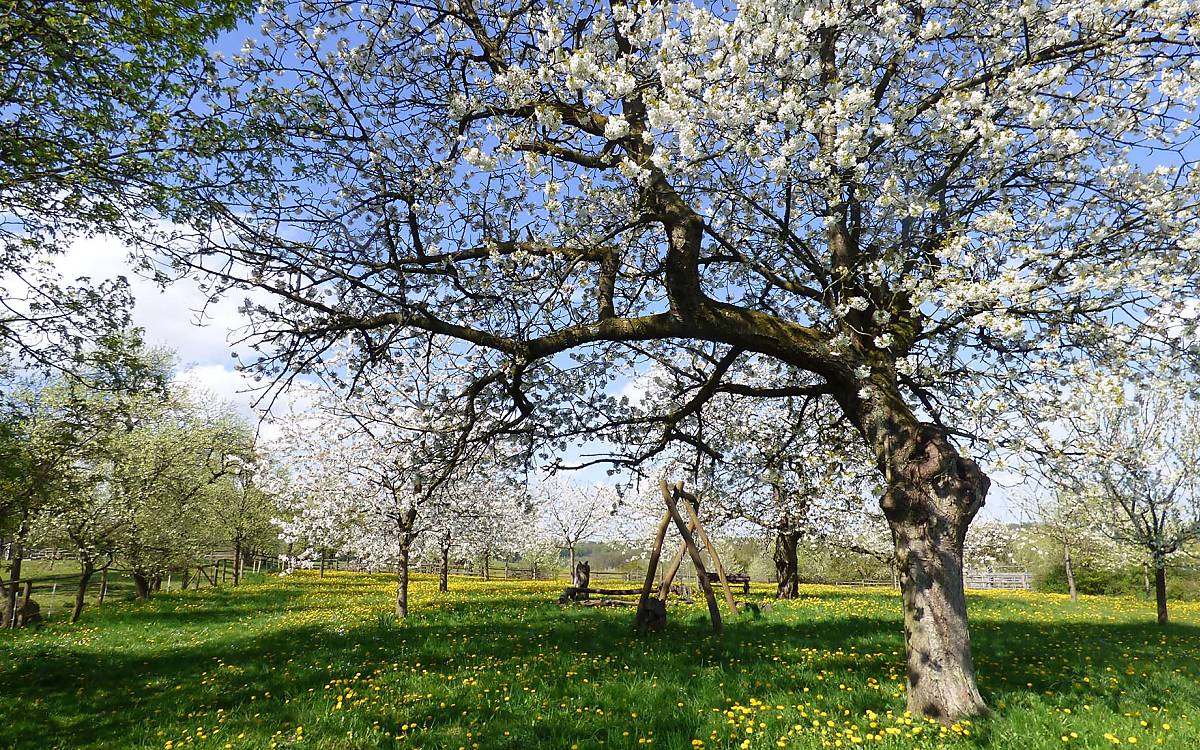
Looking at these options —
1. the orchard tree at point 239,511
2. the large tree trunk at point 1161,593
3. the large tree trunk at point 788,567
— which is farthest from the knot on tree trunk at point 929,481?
the orchard tree at point 239,511

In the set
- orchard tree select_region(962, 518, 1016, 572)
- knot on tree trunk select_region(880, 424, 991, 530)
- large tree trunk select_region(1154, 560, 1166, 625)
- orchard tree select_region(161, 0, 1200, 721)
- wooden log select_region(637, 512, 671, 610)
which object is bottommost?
orchard tree select_region(962, 518, 1016, 572)

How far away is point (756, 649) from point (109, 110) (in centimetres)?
1148

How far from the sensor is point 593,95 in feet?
16.2

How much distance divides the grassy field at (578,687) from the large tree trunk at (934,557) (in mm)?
324

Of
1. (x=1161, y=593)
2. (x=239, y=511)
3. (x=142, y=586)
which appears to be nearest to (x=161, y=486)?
(x=142, y=586)

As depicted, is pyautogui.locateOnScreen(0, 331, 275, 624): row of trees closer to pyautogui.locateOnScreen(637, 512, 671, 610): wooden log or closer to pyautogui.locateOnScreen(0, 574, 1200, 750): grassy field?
pyautogui.locateOnScreen(0, 574, 1200, 750): grassy field

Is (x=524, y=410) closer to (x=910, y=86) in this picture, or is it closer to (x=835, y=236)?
(x=835, y=236)

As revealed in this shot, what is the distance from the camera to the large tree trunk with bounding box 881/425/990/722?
557 centimetres

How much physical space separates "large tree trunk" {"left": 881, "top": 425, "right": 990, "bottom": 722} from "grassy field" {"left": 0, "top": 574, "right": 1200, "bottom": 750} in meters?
0.32

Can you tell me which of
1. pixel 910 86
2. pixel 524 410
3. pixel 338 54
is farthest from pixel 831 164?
pixel 338 54

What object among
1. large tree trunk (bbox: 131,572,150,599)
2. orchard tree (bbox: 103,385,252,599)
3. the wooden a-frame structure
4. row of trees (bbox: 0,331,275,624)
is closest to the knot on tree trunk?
the wooden a-frame structure

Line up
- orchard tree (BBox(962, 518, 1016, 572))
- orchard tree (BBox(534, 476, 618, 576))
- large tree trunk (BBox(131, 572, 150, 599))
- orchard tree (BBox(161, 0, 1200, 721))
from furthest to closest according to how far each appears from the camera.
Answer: orchard tree (BBox(534, 476, 618, 576))
orchard tree (BBox(962, 518, 1016, 572))
large tree trunk (BBox(131, 572, 150, 599))
orchard tree (BBox(161, 0, 1200, 721))

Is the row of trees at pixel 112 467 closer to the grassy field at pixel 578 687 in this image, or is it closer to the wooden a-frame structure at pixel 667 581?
the grassy field at pixel 578 687

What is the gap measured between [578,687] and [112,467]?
22.4 metres
